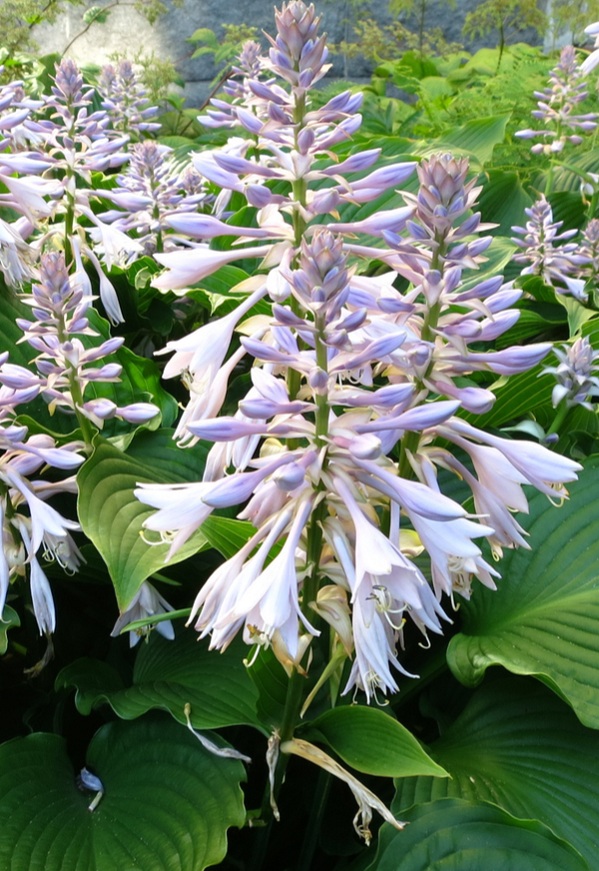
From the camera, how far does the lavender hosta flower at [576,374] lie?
1.37 m

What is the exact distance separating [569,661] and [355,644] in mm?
422

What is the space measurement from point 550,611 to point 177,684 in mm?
600

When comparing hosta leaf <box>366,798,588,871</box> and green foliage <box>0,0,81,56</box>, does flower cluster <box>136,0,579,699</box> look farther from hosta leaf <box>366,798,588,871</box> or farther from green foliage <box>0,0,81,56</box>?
green foliage <box>0,0,81,56</box>

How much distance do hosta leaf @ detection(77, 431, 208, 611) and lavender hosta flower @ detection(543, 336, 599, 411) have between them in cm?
70

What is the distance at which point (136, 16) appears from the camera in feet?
22.9

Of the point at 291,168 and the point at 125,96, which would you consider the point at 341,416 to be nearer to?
the point at 291,168

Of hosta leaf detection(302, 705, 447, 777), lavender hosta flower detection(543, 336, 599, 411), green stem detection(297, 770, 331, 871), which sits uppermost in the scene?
lavender hosta flower detection(543, 336, 599, 411)

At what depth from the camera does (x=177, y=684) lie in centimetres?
124

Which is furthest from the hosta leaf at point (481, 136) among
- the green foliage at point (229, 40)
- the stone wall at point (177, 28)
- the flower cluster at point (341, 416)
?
the stone wall at point (177, 28)

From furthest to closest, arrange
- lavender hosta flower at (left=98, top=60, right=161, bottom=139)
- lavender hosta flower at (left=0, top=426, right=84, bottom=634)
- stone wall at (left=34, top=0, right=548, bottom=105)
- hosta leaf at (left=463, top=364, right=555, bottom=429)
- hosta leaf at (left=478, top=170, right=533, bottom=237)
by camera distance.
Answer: stone wall at (left=34, top=0, right=548, bottom=105)
lavender hosta flower at (left=98, top=60, right=161, bottom=139)
hosta leaf at (left=478, top=170, right=533, bottom=237)
hosta leaf at (left=463, top=364, right=555, bottom=429)
lavender hosta flower at (left=0, top=426, right=84, bottom=634)

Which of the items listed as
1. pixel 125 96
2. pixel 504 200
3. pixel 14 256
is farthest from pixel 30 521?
pixel 125 96

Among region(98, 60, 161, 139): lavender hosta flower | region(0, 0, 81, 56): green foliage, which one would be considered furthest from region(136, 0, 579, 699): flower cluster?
region(0, 0, 81, 56): green foliage

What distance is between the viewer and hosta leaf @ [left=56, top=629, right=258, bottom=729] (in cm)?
114

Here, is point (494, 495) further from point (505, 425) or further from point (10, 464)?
point (505, 425)
